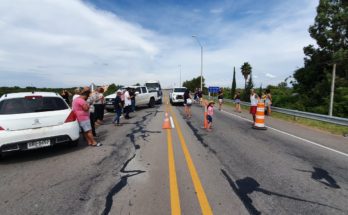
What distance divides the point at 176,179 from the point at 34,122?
147 inches

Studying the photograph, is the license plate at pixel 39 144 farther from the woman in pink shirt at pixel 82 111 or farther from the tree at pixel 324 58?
the tree at pixel 324 58

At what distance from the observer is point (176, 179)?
4.55m

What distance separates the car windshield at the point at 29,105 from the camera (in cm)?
579

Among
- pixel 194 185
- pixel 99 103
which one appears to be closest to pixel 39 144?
pixel 194 185

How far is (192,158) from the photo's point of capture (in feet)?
19.6

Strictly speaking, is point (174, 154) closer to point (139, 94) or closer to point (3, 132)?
point (3, 132)

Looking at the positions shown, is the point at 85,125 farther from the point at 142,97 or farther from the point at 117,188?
the point at 142,97

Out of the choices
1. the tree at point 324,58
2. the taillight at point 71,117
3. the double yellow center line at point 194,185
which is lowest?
the double yellow center line at point 194,185

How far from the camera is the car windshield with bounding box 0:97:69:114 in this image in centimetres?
579

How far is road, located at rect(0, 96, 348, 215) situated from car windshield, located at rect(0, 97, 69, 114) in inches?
47.7

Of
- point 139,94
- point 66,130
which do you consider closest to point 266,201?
point 66,130

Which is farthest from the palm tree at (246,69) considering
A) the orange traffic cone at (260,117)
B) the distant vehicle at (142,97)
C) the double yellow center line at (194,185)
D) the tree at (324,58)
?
the double yellow center line at (194,185)

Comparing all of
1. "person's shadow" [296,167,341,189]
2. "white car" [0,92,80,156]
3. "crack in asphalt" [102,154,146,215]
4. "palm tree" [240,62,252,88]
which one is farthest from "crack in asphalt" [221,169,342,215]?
"palm tree" [240,62,252,88]

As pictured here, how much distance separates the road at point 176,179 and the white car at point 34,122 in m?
0.50
